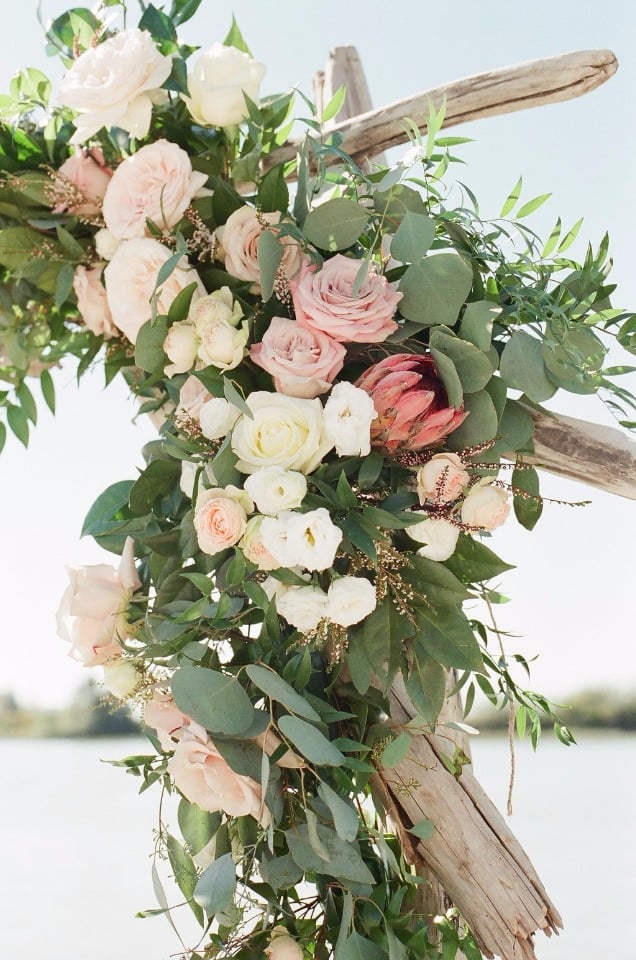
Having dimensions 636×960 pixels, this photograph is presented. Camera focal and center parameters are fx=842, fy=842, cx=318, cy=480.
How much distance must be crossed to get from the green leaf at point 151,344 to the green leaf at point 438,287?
31cm

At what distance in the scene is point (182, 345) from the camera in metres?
1.02

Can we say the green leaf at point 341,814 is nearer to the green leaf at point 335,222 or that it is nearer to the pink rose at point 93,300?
the green leaf at point 335,222

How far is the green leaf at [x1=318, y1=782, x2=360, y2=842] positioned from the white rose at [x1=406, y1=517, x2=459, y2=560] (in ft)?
0.92

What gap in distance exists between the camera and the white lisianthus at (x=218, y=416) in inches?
37.3

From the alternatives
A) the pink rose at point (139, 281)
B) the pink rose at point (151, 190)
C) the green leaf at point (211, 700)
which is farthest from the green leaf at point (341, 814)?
the pink rose at point (151, 190)

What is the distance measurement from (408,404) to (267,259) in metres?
0.24

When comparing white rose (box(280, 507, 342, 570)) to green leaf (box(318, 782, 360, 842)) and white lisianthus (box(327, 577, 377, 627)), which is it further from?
green leaf (box(318, 782, 360, 842))

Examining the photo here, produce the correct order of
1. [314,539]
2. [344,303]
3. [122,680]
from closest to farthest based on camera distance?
1. [314,539]
2. [344,303]
3. [122,680]

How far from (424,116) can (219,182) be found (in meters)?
0.34

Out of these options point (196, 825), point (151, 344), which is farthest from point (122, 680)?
point (151, 344)

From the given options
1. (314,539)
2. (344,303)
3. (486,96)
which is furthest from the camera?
(486,96)

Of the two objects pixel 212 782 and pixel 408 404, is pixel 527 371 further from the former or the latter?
pixel 212 782

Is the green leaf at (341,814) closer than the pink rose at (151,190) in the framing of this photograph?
Yes

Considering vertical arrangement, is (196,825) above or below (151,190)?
below
